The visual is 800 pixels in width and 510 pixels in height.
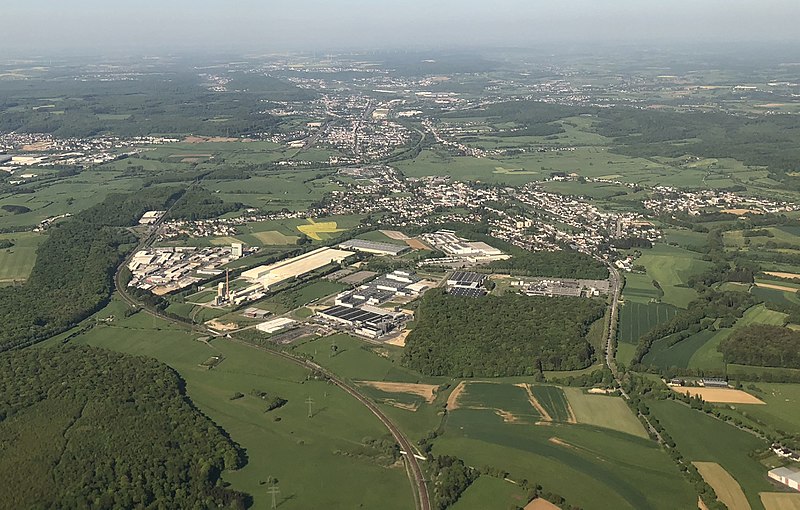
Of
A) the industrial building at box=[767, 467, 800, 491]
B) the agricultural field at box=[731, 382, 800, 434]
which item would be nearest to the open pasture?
the agricultural field at box=[731, 382, 800, 434]

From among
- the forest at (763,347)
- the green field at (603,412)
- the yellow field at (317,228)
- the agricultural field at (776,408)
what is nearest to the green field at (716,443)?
the green field at (603,412)

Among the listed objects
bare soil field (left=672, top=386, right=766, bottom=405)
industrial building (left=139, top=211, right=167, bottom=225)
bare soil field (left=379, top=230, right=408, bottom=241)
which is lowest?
industrial building (left=139, top=211, right=167, bottom=225)

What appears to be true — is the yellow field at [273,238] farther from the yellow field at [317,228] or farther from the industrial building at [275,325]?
the industrial building at [275,325]

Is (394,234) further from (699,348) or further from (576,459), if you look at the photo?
(576,459)

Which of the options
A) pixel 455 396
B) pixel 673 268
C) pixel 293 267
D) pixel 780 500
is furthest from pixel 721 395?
pixel 293 267

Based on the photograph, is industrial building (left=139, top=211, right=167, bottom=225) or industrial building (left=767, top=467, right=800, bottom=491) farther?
industrial building (left=139, top=211, right=167, bottom=225)

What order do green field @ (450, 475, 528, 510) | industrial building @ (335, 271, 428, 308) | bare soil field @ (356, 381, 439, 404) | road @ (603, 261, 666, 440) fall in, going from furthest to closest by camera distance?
industrial building @ (335, 271, 428, 308) → bare soil field @ (356, 381, 439, 404) → road @ (603, 261, 666, 440) → green field @ (450, 475, 528, 510)

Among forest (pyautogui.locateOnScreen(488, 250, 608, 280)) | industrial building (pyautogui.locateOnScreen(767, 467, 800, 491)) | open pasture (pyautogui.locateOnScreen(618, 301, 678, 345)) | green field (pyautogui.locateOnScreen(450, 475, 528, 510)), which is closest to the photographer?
green field (pyautogui.locateOnScreen(450, 475, 528, 510))

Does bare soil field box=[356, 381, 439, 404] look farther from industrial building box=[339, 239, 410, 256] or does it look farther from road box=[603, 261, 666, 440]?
industrial building box=[339, 239, 410, 256]

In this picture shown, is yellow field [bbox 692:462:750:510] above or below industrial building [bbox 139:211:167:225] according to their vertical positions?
above
